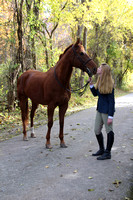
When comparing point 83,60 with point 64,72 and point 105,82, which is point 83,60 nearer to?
point 64,72

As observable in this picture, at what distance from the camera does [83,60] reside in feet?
14.4

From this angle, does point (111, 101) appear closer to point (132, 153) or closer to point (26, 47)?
point (132, 153)

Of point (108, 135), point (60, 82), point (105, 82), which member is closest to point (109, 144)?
point (108, 135)

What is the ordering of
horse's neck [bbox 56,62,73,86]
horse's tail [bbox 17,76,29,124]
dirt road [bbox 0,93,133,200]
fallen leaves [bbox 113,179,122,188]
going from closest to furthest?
dirt road [bbox 0,93,133,200] → fallen leaves [bbox 113,179,122,188] → horse's neck [bbox 56,62,73,86] → horse's tail [bbox 17,76,29,124]

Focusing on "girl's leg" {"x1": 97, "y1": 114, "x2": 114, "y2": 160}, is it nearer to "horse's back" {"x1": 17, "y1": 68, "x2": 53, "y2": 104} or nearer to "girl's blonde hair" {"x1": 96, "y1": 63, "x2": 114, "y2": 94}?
"girl's blonde hair" {"x1": 96, "y1": 63, "x2": 114, "y2": 94}

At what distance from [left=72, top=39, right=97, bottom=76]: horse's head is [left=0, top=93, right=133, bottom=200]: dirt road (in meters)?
1.90

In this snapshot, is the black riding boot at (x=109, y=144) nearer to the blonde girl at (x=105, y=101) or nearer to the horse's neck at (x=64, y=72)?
the blonde girl at (x=105, y=101)

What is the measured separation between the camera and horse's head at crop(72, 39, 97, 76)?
431 centimetres

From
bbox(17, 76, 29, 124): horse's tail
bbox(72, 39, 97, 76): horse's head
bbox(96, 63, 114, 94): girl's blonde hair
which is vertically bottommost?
bbox(17, 76, 29, 124): horse's tail

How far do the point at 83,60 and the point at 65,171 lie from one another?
2365 mm

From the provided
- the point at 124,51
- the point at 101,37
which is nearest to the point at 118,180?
the point at 101,37

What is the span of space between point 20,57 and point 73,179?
7.56 metres

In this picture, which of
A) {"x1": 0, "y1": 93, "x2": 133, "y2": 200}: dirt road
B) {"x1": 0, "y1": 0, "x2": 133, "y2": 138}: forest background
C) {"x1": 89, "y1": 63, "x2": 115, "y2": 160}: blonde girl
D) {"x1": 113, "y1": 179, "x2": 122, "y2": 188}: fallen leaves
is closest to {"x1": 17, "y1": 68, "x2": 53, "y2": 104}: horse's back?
{"x1": 0, "y1": 93, "x2": 133, "y2": 200}: dirt road

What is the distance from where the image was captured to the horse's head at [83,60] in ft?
14.1
